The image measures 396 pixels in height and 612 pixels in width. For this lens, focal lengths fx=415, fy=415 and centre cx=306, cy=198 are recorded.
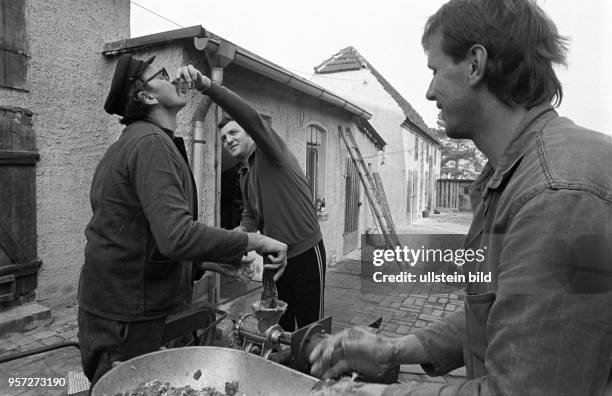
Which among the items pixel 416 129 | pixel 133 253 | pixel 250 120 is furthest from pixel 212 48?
pixel 416 129

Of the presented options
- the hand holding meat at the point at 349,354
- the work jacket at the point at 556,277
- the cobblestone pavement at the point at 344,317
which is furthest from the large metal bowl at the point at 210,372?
the cobblestone pavement at the point at 344,317

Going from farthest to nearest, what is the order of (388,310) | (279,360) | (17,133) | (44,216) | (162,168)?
1. (388,310)
2. (44,216)
3. (17,133)
4. (162,168)
5. (279,360)

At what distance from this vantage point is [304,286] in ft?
9.52

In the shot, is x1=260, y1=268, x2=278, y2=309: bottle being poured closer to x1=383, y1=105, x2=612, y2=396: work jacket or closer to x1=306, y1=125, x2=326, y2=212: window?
x1=383, y1=105, x2=612, y2=396: work jacket

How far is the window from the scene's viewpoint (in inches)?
310

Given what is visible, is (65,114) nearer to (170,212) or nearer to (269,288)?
(170,212)

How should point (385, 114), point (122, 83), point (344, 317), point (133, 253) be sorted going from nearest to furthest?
point (133, 253) → point (122, 83) → point (344, 317) → point (385, 114)

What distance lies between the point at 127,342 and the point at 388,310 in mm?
4582

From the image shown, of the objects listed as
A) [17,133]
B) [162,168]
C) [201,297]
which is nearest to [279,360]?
[162,168]

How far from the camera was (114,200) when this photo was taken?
5.70 feet

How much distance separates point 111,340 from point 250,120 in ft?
4.81

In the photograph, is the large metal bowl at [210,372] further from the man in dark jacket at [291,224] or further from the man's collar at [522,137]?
the man in dark jacket at [291,224]

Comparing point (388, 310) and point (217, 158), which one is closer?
point (217, 158)

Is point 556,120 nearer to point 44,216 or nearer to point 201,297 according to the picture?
point 201,297
